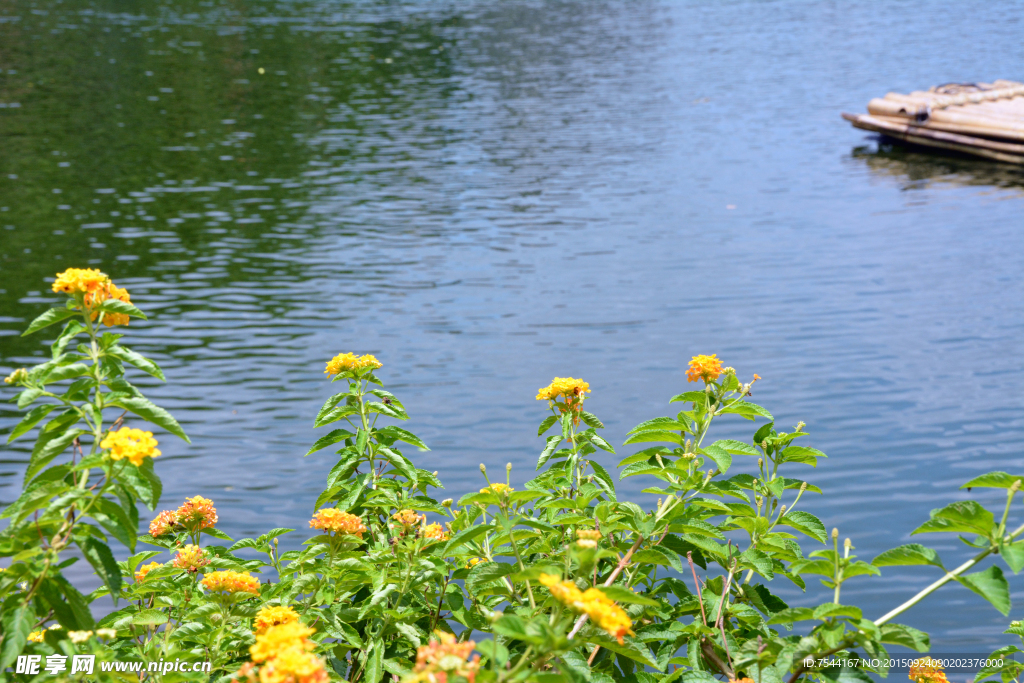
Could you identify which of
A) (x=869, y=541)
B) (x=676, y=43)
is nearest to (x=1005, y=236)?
(x=869, y=541)

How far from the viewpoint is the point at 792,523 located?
2.52 m

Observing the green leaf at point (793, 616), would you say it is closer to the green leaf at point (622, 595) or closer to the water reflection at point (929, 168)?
the green leaf at point (622, 595)

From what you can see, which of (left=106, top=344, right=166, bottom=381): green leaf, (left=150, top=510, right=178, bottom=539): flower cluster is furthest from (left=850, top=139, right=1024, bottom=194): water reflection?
(left=106, top=344, right=166, bottom=381): green leaf

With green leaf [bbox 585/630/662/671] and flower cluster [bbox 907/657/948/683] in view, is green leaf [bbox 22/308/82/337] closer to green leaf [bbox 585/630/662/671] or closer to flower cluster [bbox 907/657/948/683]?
green leaf [bbox 585/630/662/671]

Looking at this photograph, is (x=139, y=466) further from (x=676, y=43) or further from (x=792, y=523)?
(x=676, y=43)

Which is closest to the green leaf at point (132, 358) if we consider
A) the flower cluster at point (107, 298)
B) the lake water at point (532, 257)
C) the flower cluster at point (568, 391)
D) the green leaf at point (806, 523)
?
the flower cluster at point (107, 298)

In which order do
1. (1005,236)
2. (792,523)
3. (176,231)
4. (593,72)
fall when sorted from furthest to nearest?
(593,72) → (176,231) → (1005,236) → (792,523)

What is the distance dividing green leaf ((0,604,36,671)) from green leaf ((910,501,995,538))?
1.94 m

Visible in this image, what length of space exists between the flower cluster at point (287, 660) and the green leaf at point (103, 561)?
1.74ft

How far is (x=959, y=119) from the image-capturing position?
59.8 ft

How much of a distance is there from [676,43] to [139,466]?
35.5 metres

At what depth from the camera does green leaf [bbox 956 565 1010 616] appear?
6.41 feet

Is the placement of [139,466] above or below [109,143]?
above

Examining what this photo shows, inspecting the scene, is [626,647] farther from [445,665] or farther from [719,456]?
[445,665]
